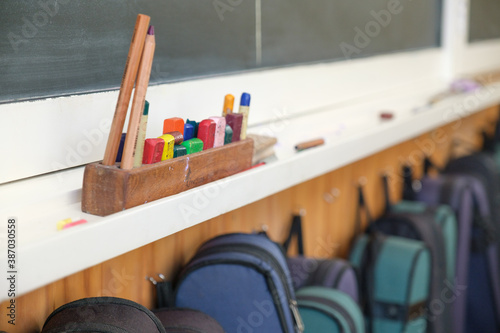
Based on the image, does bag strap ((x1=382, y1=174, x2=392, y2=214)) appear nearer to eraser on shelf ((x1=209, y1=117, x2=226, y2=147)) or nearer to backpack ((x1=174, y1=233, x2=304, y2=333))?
backpack ((x1=174, y1=233, x2=304, y2=333))

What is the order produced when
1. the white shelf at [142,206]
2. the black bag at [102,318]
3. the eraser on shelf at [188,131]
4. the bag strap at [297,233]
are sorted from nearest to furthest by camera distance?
the white shelf at [142,206] < the black bag at [102,318] < the eraser on shelf at [188,131] < the bag strap at [297,233]

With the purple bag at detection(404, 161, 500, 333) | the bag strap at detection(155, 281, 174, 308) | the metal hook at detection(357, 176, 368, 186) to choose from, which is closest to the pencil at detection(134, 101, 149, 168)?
the bag strap at detection(155, 281, 174, 308)

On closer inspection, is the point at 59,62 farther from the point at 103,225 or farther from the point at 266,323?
the point at 266,323

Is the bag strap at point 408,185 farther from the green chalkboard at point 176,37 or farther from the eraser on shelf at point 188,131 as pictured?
the eraser on shelf at point 188,131

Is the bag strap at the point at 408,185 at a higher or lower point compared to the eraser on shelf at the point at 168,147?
lower

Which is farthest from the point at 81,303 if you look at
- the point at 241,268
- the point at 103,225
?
the point at 241,268

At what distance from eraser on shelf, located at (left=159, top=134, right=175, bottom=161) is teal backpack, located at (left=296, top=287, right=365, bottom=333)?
1.79 ft

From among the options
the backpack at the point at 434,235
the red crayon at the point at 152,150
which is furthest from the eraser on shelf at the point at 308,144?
the backpack at the point at 434,235

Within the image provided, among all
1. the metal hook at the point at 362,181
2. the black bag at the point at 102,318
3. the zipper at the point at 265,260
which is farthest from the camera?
the metal hook at the point at 362,181

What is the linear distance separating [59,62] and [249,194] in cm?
35

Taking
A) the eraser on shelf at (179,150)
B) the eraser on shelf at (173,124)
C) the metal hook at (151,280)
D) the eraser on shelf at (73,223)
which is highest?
the eraser on shelf at (173,124)

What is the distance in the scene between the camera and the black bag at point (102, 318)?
718 millimetres

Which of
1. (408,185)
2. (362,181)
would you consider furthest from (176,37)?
(408,185)

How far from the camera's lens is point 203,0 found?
1026mm
